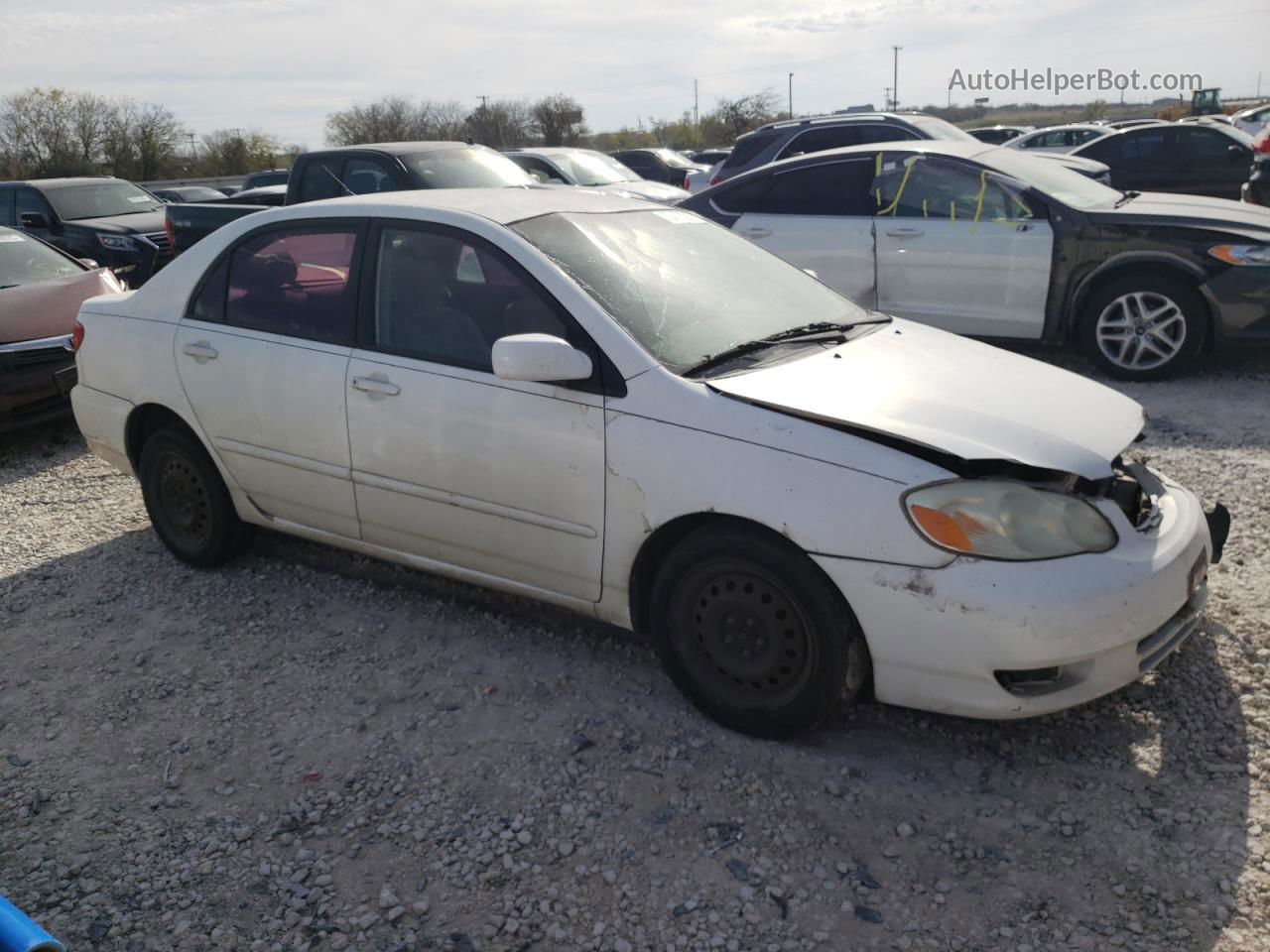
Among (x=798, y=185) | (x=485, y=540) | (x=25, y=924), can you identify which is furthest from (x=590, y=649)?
(x=798, y=185)

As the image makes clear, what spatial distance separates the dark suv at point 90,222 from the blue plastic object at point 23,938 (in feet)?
37.8

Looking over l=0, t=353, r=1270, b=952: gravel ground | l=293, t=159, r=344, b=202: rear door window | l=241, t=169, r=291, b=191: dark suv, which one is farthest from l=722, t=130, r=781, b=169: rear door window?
l=241, t=169, r=291, b=191: dark suv

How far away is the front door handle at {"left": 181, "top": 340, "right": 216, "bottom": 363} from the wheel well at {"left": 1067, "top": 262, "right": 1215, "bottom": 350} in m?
5.52

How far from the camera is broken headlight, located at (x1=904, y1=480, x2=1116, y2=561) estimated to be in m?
2.85

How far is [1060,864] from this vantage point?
269 centimetres

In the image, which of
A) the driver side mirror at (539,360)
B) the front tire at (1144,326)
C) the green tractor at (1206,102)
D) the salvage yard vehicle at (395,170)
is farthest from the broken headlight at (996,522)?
the green tractor at (1206,102)

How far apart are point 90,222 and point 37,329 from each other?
6.12m

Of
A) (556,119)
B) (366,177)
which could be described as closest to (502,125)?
(556,119)

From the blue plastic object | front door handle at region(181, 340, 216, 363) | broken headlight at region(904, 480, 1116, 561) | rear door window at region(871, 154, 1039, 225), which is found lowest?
the blue plastic object

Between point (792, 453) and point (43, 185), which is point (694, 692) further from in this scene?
point (43, 185)

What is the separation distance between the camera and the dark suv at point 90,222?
1221 cm

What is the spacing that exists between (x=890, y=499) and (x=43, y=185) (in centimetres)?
1308

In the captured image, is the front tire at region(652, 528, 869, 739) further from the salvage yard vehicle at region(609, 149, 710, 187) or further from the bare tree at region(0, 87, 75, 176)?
the bare tree at region(0, 87, 75, 176)

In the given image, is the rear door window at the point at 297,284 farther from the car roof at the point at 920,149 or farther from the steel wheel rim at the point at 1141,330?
the steel wheel rim at the point at 1141,330
